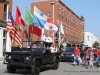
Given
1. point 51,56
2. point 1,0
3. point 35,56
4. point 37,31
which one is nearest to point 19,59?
point 35,56

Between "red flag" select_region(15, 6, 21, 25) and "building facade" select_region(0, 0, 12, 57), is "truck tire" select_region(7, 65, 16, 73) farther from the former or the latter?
"building facade" select_region(0, 0, 12, 57)

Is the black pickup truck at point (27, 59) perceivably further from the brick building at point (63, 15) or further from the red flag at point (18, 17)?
the brick building at point (63, 15)

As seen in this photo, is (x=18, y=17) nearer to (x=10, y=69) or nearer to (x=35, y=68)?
(x=10, y=69)

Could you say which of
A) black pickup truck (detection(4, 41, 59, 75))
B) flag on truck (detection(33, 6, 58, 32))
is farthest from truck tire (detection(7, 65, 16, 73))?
flag on truck (detection(33, 6, 58, 32))

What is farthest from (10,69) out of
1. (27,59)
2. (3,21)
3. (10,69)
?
(3,21)

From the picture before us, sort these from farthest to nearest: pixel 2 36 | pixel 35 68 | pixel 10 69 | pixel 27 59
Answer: pixel 2 36 → pixel 10 69 → pixel 35 68 → pixel 27 59

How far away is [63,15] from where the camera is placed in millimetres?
46938

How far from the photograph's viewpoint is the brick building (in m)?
42.8

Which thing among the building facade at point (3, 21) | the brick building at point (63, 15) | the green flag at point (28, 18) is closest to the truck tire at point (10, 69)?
the green flag at point (28, 18)

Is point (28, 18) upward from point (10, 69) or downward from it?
upward

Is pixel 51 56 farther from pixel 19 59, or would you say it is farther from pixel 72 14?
pixel 72 14

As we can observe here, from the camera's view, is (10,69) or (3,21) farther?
(3,21)

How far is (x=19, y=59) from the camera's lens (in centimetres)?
1190

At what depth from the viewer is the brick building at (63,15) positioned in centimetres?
4283
